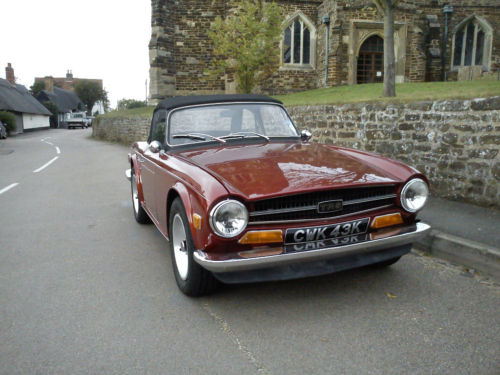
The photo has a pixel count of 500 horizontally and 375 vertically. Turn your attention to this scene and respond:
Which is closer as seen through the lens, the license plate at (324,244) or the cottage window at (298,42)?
the license plate at (324,244)

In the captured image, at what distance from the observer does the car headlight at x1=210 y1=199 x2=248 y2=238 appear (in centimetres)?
284

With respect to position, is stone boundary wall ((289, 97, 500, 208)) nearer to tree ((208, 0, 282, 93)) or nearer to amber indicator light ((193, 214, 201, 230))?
amber indicator light ((193, 214, 201, 230))

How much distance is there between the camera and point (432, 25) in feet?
67.8

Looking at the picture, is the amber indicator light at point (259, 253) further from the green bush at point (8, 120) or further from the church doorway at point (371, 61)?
the green bush at point (8, 120)

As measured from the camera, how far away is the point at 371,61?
21.5 m

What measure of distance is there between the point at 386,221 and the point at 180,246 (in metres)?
1.66

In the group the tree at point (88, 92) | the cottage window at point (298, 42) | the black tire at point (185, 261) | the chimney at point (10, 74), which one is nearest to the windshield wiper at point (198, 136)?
the black tire at point (185, 261)

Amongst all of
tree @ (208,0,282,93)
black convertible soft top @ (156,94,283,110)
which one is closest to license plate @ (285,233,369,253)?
black convertible soft top @ (156,94,283,110)

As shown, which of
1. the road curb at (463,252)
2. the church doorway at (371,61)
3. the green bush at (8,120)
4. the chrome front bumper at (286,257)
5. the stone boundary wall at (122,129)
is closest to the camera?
the chrome front bumper at (286,257)

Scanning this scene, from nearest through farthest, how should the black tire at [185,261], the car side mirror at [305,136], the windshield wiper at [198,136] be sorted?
1. the black tire at [185,261]
2. the windshield wiper at [198,136]
3. the car side mirror at [305,136]

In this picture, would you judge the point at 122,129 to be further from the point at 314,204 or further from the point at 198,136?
the point at 314,204

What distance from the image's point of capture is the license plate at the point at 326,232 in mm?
2959

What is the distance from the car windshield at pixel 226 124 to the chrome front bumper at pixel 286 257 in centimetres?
156

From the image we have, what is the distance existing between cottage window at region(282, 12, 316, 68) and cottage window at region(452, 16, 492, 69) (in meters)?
7.53
